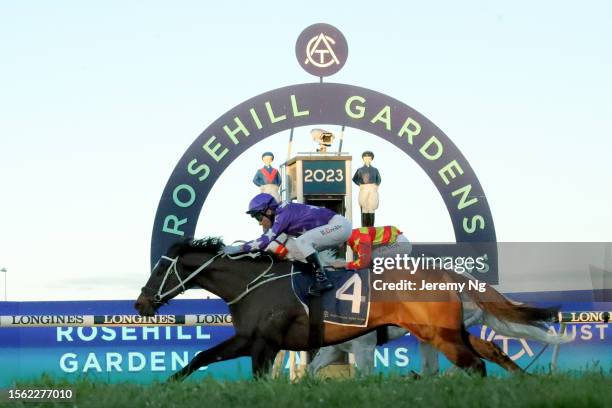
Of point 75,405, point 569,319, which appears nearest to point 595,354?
point 569,319

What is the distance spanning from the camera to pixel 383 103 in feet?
49.1

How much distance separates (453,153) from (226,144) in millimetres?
3270

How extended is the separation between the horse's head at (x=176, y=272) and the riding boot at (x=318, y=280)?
3.21 feet

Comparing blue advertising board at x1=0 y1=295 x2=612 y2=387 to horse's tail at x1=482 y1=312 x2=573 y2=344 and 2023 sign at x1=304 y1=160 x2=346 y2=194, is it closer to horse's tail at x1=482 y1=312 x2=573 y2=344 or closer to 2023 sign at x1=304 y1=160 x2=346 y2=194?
2023 sign at x1=304 y1=160 x2=346 y2=194

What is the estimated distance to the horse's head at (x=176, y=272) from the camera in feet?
33.6

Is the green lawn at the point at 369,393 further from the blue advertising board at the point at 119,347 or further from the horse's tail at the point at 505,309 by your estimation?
the blue advertising board at the point at 119,347

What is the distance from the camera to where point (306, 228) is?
10156 mm

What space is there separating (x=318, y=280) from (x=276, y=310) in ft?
1.66

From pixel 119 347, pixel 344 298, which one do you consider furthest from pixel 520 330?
pixel 119 347

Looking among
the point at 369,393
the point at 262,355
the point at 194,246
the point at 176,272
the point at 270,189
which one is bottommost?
the point at 369,393

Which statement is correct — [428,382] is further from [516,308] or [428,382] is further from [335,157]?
[335,157]

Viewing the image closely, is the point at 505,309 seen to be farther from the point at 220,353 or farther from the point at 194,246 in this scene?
the point at 194,246

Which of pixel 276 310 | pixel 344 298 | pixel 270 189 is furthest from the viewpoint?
pixel 270 189

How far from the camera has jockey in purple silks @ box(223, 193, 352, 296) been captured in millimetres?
9914
